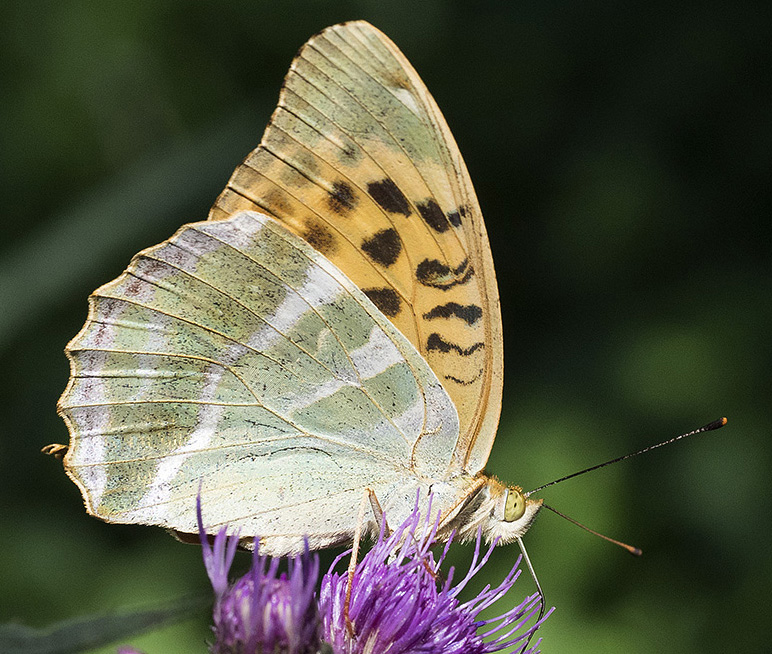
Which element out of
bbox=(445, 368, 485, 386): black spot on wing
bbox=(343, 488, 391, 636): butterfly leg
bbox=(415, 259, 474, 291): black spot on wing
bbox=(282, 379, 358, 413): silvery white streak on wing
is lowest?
bbox=(343, 488, 391, 636): butterfly leg

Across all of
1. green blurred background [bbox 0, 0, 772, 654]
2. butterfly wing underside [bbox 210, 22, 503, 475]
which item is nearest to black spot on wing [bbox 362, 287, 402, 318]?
butterfly wing underside [bbox 210, 22, 503, 475]

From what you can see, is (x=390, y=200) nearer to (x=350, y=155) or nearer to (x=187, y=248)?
(x=350, y=155)

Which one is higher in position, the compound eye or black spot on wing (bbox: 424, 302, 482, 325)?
black spot on wing (bbox: 424, 302, 482, 325)

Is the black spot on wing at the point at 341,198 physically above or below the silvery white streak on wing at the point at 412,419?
above

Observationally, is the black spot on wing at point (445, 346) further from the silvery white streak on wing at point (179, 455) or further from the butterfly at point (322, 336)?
the silvery white streak on wing at point (179, 455)

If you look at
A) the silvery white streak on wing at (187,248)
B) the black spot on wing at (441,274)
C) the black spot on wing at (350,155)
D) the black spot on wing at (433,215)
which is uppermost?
the black spot on wing at (350,155)

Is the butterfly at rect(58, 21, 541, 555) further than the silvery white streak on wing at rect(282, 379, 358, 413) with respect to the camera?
No

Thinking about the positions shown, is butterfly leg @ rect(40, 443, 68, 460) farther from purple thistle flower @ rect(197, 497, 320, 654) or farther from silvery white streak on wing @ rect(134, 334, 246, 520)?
purple thistle flower @ rect(197, 497, 320, 654)

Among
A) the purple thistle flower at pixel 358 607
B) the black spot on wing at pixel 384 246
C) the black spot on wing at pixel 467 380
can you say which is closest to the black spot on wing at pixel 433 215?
the black spot on wing at pixel 384 246
